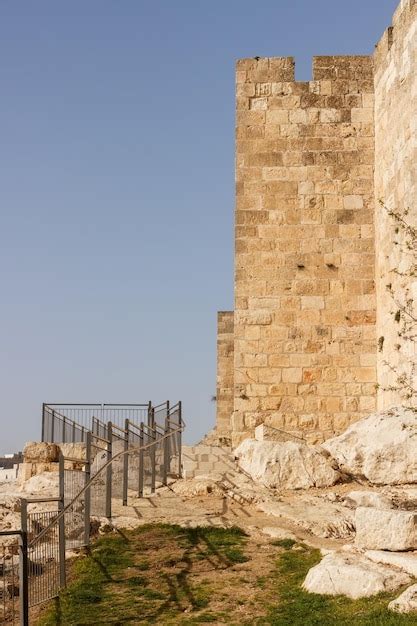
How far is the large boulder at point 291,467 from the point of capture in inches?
577

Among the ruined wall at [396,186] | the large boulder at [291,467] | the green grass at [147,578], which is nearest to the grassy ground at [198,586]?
the green grass at [147,578]

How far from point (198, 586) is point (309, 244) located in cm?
870

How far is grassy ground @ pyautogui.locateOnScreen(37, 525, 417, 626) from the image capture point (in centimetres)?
909

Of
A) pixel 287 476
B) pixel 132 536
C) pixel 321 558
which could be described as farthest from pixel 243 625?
pixel 287 476

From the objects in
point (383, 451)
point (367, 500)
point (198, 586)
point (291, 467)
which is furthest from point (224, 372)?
point (198, 586)

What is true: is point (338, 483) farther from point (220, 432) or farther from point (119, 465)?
point (220, 432)

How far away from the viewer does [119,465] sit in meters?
14.8

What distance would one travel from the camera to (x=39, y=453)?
18156 mm

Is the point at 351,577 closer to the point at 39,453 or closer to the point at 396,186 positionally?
the point at 396,186

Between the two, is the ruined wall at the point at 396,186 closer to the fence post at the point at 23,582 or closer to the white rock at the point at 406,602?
the white rock at the point at 406,602

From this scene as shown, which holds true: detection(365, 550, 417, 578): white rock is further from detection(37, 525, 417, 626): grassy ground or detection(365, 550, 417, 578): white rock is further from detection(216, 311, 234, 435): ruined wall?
detection(216, 311, 234, 435): ruined wall

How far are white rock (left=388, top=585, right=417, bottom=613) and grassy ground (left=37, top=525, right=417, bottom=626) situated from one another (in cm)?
9

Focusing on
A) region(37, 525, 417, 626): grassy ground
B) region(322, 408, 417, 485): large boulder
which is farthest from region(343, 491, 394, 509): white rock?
region(37, 525, 417, 626): grassy ground

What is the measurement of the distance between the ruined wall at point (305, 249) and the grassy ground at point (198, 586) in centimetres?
549
